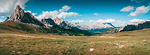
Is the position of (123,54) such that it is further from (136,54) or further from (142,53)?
(142,53)

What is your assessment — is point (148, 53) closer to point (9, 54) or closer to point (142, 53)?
point (142, 53)

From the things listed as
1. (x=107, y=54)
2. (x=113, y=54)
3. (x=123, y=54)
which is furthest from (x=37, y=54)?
(x=123, y=54)

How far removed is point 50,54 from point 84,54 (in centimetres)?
637

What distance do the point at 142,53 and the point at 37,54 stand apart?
1889 cm

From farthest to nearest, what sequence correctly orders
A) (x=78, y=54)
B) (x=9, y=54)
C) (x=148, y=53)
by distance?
(x=78, y=54) → (x=148, y=53) → (x=9, y=54)

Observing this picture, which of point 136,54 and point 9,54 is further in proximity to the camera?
point 136,54

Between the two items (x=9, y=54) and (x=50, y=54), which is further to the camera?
(x=50, y=54)

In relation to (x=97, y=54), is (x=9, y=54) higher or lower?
higher

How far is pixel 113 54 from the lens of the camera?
1531 cm

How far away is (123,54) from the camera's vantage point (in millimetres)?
14891

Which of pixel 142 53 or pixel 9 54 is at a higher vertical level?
pixel 9 54

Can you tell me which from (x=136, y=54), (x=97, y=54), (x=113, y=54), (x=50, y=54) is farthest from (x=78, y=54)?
(x=136, y=54)

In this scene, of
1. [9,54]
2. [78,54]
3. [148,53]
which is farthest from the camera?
[78,54]

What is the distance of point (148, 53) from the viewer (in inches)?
577
